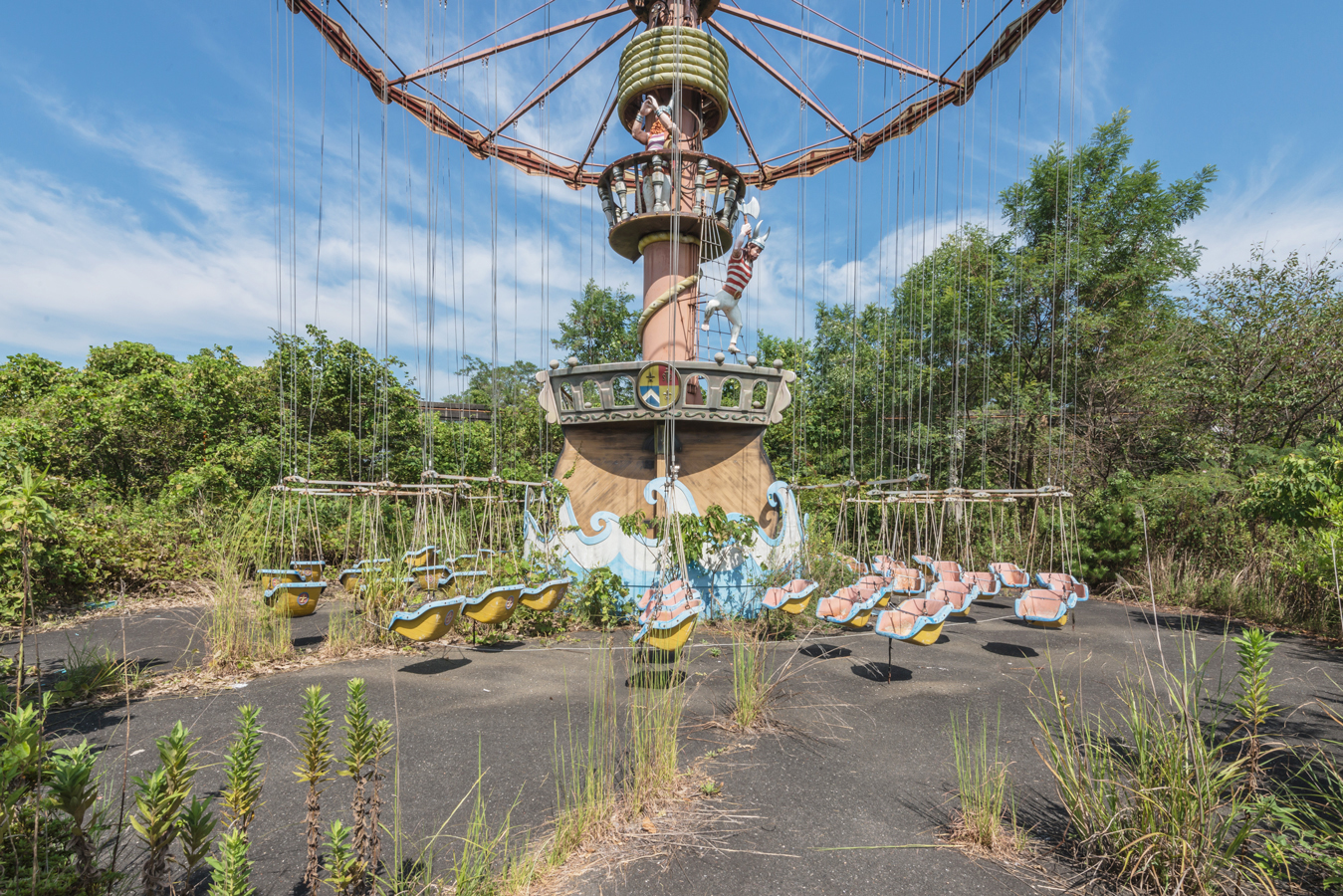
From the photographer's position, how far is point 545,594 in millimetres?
6566

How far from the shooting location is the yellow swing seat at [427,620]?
5.22 metres

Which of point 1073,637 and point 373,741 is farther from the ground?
point 373,741

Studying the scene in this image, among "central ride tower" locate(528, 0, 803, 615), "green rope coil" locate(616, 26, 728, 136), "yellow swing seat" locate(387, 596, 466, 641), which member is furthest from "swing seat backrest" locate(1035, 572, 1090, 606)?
"green rope coil" locate(616, 26, 728, 136)

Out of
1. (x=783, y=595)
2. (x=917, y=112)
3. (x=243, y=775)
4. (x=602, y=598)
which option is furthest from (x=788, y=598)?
(x=917, y=112)

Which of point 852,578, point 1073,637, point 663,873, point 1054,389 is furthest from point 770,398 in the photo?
point 1054,389

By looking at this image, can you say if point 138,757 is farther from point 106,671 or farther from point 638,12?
point 638,12

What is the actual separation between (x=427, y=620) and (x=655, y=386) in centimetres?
459

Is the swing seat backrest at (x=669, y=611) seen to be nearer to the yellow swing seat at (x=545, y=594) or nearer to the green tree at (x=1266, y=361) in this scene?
the yellow swing seat at (x=545, y=594)

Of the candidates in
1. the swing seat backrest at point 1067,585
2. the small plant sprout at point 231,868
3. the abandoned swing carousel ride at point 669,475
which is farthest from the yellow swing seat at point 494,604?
the swing seat backrest at point 1067,585

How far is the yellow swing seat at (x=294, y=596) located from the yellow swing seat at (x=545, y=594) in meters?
2.18

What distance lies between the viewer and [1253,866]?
93.1 inches

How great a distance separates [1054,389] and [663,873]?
14501 mm

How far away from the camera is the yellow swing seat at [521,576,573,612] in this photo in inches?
254

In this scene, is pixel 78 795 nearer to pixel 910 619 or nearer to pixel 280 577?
pixel 910 619
